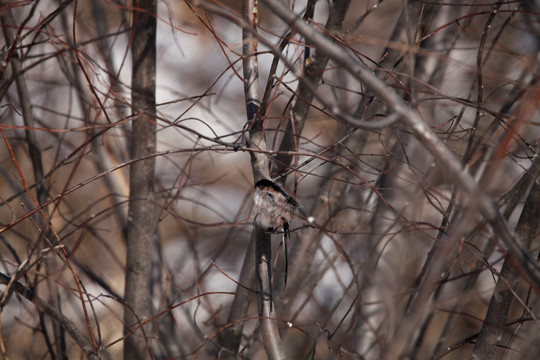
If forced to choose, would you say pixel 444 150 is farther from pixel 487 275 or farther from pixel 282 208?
pixel 487 275

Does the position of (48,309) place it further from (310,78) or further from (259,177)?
(310,78)

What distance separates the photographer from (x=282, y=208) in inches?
39.5

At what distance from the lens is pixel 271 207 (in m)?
1.00

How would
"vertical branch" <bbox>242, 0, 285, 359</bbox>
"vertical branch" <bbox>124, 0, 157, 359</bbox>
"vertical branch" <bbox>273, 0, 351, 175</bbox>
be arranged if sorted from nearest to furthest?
"vertical branch" <bbox>242, 0, 285, 359</bbox>, "vertical branch" <bbox>273, 0, 351, 175</bbox>, "vertical branch" <bbox>124, 0, 157, 359</bbox>

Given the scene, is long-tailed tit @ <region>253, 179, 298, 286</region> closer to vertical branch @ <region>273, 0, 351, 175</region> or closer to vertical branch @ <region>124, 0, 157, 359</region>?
vertical branch @ <region>273, 0, 351, 175</region>

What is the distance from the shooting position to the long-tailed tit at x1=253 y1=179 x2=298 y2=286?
1.00m

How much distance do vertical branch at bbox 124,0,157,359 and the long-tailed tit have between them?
1.76ft

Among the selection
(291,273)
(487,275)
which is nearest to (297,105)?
(291,273)

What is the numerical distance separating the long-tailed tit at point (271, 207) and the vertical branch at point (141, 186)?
0.53m

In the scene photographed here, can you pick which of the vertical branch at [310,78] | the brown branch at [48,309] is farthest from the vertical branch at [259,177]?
the brown branch at [48,309]

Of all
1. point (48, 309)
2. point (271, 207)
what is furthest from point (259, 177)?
point (48, 309)

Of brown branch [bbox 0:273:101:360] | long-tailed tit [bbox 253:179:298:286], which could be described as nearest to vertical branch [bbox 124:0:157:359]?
brown branch [bbox 0:273:101:360]

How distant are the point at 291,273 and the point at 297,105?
546mm

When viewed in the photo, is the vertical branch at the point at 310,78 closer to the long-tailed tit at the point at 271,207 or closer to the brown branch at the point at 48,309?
the long-tailed tit at the point at 271,207
